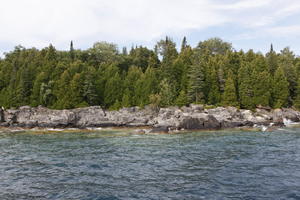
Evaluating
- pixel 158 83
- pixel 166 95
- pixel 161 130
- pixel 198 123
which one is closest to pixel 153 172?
pixel 161 130

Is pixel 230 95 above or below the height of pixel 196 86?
below

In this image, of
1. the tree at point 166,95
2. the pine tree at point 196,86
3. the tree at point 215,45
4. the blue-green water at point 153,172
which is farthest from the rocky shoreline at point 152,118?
the tree at point 215,45

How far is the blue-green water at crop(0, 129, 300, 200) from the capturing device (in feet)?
57.5

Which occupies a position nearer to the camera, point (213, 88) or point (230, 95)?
point (230, 95)

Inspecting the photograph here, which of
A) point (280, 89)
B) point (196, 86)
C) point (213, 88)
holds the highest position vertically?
point (196, 86)

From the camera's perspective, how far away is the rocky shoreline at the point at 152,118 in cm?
5828

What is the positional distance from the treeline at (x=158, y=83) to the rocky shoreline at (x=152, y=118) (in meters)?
6.13

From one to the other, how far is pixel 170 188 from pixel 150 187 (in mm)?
1458

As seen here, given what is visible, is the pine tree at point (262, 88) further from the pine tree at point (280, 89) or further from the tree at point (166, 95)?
the tree at point (166, 95)

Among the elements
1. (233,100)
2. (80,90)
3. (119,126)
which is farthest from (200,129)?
(80,90)

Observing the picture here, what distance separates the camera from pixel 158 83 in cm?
9088

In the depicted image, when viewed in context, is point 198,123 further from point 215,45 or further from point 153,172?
point 215,45

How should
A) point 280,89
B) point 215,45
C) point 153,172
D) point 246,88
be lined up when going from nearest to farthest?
point 153,172
point 246,88
point 280,89
point 215,45

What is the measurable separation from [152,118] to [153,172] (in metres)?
48.2
